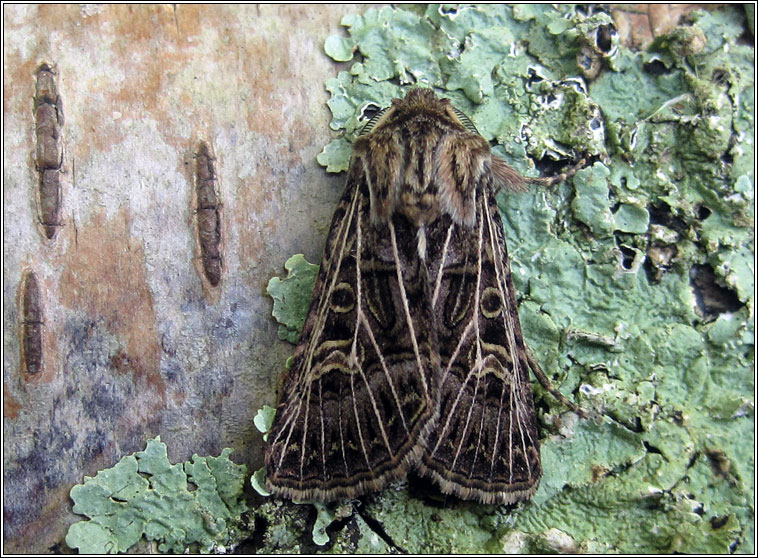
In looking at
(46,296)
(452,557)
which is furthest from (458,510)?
(46,296)

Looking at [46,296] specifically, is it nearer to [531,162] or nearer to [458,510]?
→ [458,510]

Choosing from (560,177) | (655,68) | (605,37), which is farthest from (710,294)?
(605,37)

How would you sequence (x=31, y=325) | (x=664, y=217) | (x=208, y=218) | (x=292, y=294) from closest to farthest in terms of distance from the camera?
(x=31, y=325)
(x=208, y=218)
(x=292, y=294)
(x=664, y=217)

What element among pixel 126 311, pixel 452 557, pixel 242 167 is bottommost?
pixel 452 557

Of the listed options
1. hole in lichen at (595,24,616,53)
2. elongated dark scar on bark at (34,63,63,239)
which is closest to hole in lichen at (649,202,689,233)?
hole in lichen at (595,24,616,53)

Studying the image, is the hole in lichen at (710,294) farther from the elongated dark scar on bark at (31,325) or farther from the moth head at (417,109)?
the elongated dark scar on bark at (31,325)

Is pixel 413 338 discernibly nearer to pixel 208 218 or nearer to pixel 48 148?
pixel 208 218

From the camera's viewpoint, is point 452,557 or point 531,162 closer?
point 452,557

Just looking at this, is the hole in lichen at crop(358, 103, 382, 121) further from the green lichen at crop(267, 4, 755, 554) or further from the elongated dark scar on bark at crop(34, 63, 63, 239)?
the elongated dark scar on bark at crop(34, 63, 63, 239)
